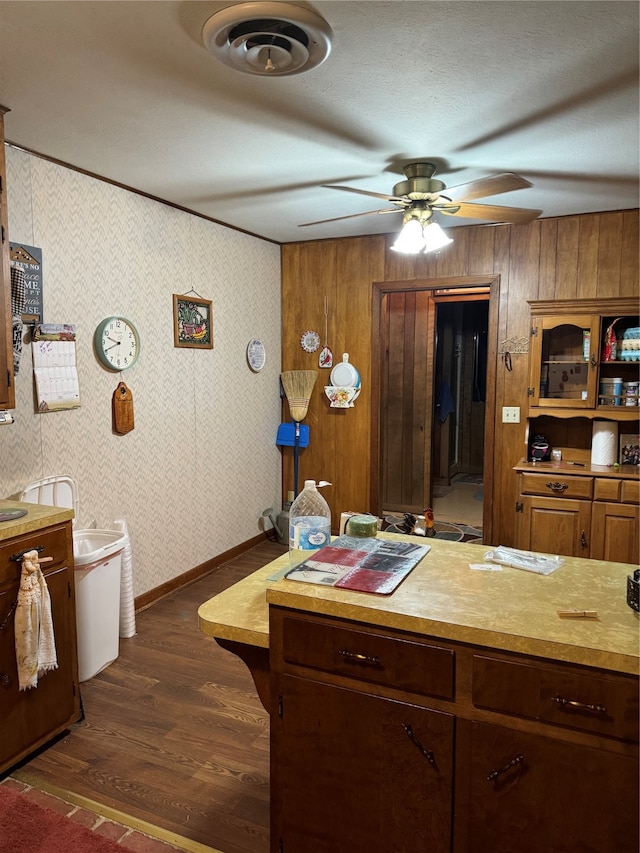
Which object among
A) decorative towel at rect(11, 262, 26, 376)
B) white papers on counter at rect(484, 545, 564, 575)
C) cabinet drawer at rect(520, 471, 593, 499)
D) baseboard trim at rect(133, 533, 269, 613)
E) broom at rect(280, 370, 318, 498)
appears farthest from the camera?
broom at rect(280, 370, 318, 498)

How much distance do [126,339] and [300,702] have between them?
95.4 inches

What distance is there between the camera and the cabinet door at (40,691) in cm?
211

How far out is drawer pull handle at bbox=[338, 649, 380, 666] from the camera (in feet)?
4.52

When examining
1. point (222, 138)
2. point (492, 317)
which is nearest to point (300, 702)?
point (222, 138)

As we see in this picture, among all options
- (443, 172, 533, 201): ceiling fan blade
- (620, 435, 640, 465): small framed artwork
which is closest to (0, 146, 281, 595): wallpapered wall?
(443, 172, 533, 201): ceiling fan blade

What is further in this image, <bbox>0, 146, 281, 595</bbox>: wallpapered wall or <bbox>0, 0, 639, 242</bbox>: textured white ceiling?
<bbox>0, 146, 281, 595</bbox>: wallpapered wall

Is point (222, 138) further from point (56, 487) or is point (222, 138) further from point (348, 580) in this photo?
point (348, 580)

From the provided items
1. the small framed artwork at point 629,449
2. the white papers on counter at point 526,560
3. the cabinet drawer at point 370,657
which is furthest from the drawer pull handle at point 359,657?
the small framed artwork at point 629,449

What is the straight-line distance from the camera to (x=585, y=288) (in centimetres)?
392

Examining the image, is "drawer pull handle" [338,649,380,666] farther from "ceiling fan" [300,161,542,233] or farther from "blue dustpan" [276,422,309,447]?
"blue dustpan" [276,422,309,447]

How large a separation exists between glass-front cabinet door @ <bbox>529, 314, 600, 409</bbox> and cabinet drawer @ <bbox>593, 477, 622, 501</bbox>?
0.52m

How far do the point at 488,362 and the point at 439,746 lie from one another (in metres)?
3.27

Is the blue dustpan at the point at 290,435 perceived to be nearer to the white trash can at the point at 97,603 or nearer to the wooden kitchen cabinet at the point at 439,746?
the white trash can at the point at 97,603

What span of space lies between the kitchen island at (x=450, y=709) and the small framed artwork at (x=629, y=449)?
2.54 meters
